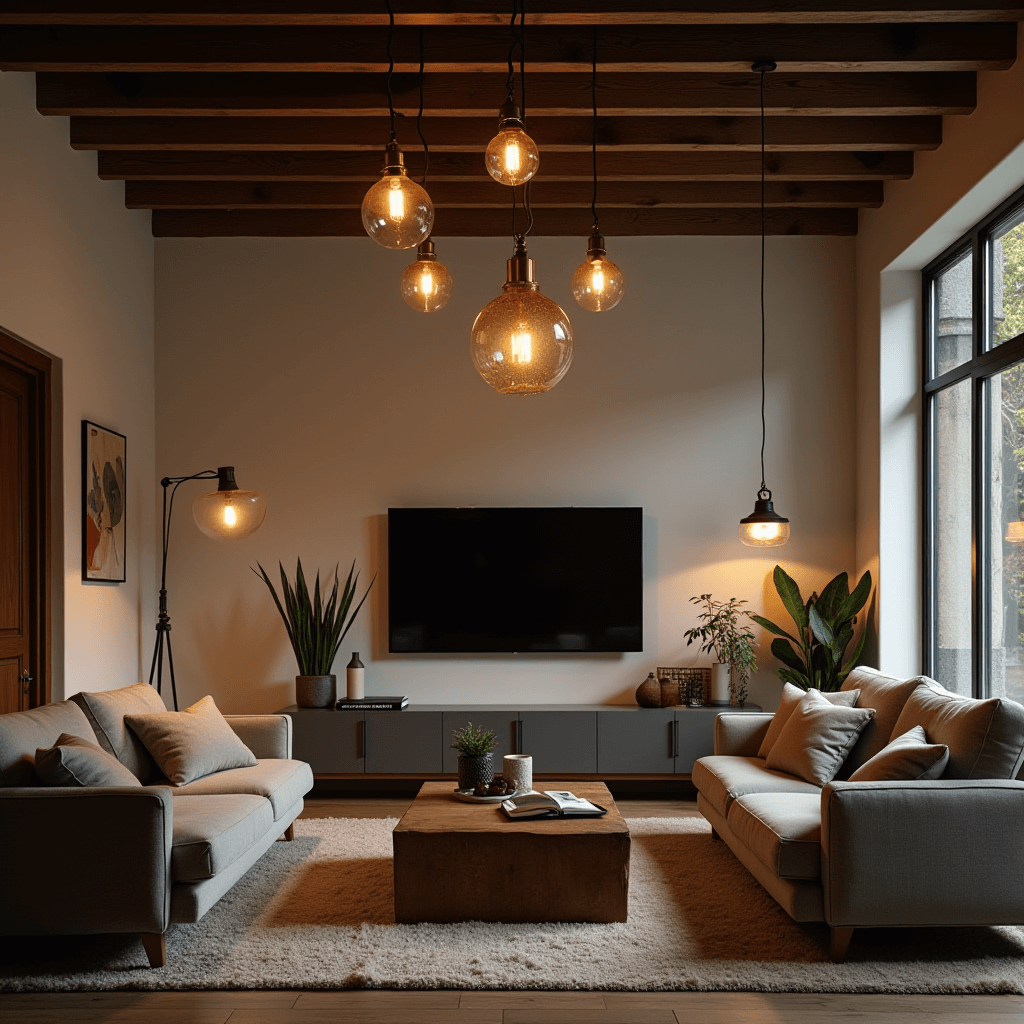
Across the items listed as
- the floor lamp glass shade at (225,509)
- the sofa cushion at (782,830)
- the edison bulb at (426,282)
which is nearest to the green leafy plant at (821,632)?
the sofa cushion at (782,830)

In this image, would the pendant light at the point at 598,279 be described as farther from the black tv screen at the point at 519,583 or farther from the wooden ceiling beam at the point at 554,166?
the black tv screen at the point at 519,583

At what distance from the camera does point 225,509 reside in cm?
503

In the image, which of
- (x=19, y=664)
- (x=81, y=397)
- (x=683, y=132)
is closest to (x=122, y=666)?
(x=19, y=664)

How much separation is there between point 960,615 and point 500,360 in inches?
145

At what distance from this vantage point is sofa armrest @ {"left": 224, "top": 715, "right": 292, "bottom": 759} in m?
4.64

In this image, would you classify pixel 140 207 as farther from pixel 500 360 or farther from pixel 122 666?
pixel 500 360

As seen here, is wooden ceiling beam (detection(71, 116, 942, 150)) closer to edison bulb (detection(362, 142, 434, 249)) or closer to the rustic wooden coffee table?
edison bulb (detection(362, 142, 434, 249))

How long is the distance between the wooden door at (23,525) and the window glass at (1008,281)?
4.35 m

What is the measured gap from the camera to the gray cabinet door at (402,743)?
560cm

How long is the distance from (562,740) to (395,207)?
146 inches

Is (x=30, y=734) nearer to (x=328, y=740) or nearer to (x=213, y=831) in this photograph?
(x=213, y=831)

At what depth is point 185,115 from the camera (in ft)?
15.3

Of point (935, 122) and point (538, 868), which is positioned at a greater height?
point (935, 122)

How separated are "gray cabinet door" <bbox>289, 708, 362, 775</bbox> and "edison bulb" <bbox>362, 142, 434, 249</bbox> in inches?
139
